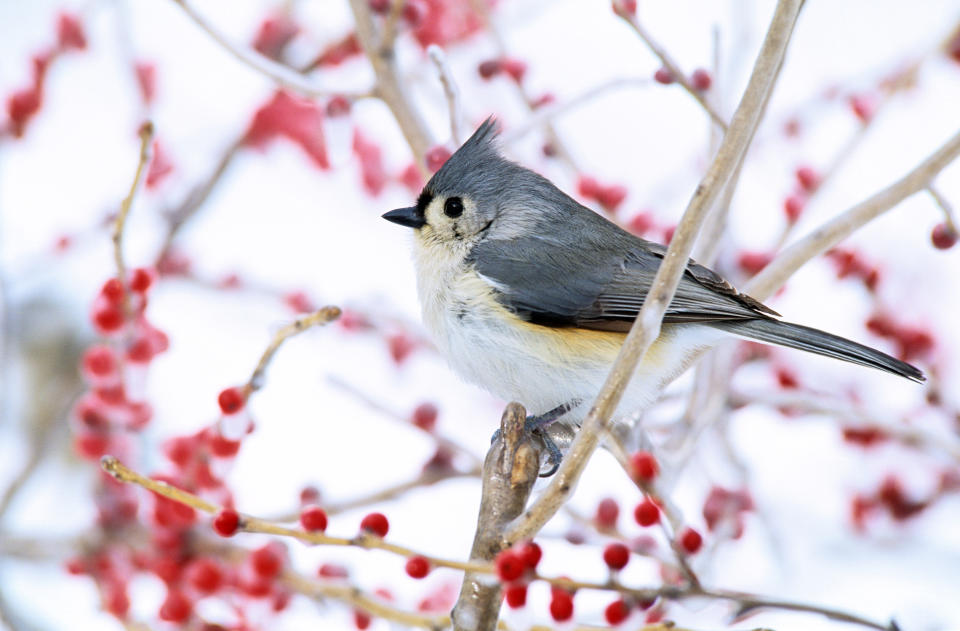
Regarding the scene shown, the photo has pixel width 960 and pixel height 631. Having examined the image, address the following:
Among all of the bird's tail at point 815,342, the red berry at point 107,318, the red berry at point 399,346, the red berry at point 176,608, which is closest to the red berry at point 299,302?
the red berry at point 399,346

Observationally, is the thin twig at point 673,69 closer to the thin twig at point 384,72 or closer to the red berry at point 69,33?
the thin twig at point 384,72

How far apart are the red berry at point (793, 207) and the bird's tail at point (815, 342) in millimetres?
498

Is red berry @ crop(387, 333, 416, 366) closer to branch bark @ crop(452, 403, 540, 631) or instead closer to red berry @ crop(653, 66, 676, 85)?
red berry @ crop(653, 66, 676, 85)

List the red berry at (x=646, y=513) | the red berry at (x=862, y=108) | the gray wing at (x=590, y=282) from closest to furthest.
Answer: the red berry at (x=646, y=513)
the gray wing at (x=590, y=282)
the red berry at (x=862, y=108)

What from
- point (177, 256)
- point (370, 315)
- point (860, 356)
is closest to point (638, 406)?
point (860, 356)

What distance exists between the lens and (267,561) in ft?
5.75

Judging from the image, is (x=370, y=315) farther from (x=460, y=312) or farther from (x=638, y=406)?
(x=638, y=406)

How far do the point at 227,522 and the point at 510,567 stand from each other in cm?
38

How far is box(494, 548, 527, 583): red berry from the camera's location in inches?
45.9

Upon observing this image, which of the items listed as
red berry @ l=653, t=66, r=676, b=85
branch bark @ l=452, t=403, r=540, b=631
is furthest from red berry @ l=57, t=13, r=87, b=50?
branch bark @ l=452, t=403, r=540, b=631

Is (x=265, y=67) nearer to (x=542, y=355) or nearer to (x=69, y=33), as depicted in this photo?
(x=542, y=355)

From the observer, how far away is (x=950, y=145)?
64.9 inches

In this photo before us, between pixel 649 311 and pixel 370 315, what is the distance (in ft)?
4.60

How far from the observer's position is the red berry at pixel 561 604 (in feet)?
4.38
